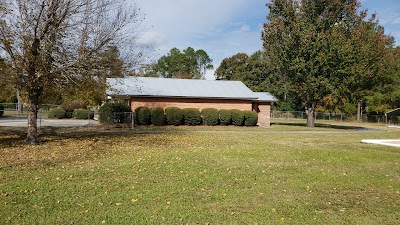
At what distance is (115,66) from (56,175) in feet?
23.9

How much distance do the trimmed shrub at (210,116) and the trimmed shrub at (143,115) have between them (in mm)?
4448

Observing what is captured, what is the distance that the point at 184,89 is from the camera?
98.1 feet

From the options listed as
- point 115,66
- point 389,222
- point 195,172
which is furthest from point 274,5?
point 389,222

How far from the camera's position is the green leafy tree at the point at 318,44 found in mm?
26875

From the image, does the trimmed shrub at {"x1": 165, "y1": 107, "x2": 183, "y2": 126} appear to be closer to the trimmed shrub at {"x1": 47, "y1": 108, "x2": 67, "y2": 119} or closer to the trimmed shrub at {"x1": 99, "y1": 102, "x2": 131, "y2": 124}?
the trimmed shrub at {"x1": 99, "y1": 102, "x2": 131, "y2": 124}

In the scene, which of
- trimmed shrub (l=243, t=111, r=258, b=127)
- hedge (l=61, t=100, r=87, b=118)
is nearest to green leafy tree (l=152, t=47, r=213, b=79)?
hedge (l=61, t=100, r=87, b=118)

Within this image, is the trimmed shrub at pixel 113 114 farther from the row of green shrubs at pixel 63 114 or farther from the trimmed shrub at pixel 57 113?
the trimmed shrub at pixel 57 113

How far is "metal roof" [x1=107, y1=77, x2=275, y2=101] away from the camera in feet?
91.1

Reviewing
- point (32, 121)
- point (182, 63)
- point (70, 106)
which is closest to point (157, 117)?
point (32, 121)

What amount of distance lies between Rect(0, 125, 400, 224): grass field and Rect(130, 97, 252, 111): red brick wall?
15684 millimetres

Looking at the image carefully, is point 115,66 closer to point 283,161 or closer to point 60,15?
point 60,15

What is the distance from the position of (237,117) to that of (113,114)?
989cm

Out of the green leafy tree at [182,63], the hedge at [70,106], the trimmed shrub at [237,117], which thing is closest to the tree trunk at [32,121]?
the trimmed shrub at [237,117]

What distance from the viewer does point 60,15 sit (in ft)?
42.2
